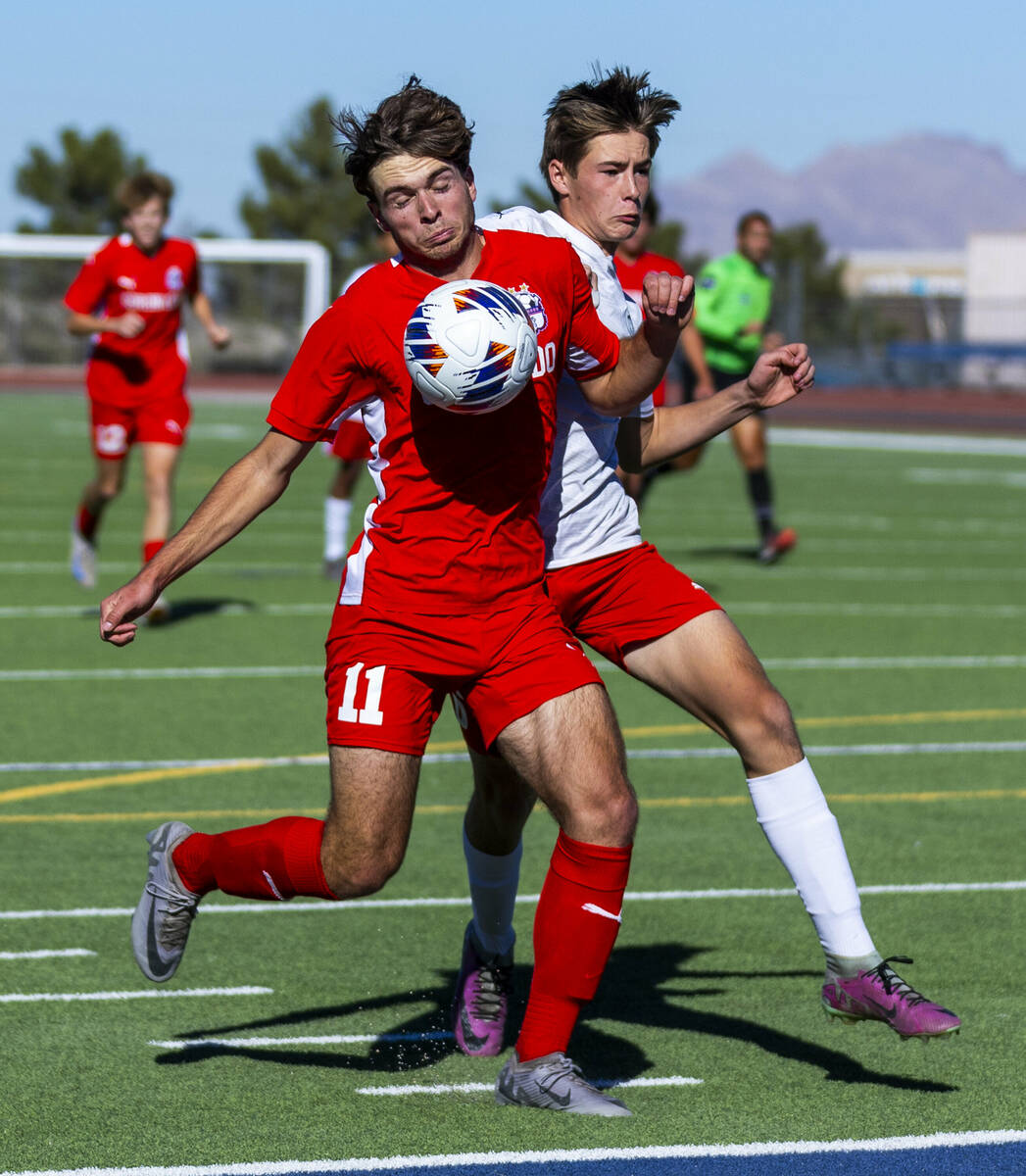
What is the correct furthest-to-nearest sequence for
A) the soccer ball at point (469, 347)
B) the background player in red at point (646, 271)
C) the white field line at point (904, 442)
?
the white field line at point (904, 442)
the background player in red at point (646, 271)
the soccer ball at point (469, 347)

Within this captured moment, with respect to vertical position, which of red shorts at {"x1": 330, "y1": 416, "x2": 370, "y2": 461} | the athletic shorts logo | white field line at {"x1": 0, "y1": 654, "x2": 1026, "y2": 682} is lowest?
white field line at {"x1": 0, "y1": 654, "x2": 1026, "y2": 682}

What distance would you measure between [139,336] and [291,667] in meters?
2.44

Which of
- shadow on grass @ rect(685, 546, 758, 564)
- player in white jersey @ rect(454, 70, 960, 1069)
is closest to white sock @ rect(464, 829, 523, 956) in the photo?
player in white jersey @ rect(454, 70, 960, 1069)

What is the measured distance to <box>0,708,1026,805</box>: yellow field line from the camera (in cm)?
764

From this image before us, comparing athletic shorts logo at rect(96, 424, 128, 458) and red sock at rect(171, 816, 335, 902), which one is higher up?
athletic shorts logo at rect(96, 424, 128, 458)

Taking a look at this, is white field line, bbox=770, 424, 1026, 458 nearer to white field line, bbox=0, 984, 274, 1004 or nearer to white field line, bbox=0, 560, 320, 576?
white field line, bbox=0, 560, 320, 576

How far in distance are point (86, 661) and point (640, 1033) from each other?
20.2ft

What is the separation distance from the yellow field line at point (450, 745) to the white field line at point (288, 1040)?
2742 mm

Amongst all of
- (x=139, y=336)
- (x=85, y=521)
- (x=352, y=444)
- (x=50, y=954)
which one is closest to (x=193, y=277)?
(x=139, y=336)

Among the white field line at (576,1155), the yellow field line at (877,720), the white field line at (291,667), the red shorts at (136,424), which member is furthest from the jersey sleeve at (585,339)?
the red shorts at (136,424)

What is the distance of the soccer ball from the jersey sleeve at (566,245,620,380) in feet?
0.97

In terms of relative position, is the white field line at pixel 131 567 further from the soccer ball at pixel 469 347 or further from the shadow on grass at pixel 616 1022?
the soccer ball at pixel 469 347

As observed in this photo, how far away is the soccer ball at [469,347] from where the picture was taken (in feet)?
13.7

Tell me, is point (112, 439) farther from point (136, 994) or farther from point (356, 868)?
point (356, 868)
